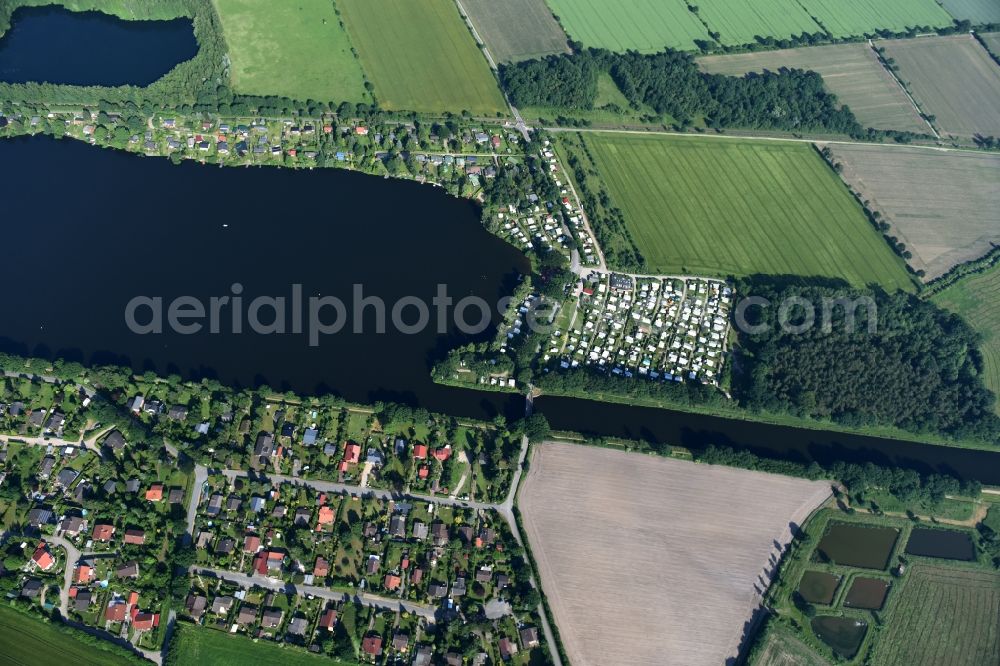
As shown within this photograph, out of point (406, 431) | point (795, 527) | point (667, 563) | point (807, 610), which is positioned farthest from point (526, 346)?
point (807, 610)

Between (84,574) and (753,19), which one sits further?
(753,19)

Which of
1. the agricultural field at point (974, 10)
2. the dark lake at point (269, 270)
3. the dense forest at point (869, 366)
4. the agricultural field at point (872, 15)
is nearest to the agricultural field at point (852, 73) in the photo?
the agricultural field at point (872, 15)

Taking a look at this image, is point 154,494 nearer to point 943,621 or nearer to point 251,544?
point 251,544

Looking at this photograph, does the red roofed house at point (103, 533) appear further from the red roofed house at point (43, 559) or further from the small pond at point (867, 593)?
the small pond at point (867, 593)

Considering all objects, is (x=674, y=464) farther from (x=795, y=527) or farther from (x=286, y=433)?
(x=286, y=433)

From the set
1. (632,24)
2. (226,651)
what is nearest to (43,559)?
(226,651)

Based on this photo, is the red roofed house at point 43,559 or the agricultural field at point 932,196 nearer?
the red roofed house at point 43,559

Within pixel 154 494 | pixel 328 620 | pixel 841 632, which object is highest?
pixel 154 494
